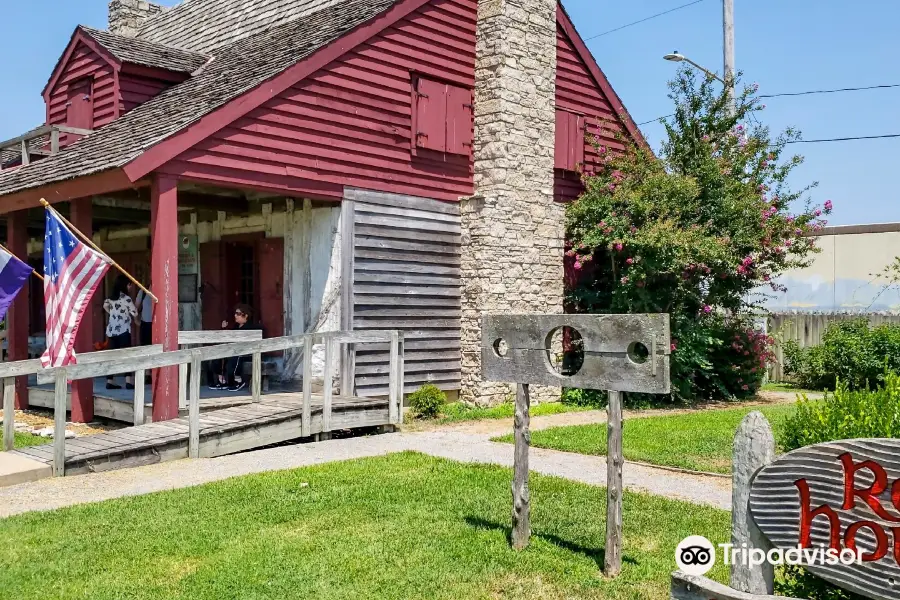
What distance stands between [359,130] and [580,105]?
513 centimetres

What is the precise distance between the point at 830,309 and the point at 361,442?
753 inches

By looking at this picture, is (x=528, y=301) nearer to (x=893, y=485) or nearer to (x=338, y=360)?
(x=338, y=360)

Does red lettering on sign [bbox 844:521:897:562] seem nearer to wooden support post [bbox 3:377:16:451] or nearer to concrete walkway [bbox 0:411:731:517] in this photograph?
concrete walkway [bbox 0:411:731:517]

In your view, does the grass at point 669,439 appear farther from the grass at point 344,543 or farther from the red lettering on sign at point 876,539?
the red lettering on sign at point 876,539

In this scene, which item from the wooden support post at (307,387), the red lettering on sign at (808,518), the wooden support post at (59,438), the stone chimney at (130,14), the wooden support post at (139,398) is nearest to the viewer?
the red lettering on sign at (808,518)

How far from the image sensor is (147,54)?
1384cm

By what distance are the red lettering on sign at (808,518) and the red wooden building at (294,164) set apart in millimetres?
8352

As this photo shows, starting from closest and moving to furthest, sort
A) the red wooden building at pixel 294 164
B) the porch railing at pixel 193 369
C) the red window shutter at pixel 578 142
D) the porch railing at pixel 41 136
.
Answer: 1. the porch railing at pixel 193 369
2. the red wooden building at pixel 294 164
3. the porch railing at pixel 41 136
4. the red window shutter at pixel 578 142

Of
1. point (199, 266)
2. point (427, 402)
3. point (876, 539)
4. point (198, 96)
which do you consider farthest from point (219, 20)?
point (876, 539)

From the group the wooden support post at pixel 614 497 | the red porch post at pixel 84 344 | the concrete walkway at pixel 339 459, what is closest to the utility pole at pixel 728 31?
the concrete walkway at pixel 339 459

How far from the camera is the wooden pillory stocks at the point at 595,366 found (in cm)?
479

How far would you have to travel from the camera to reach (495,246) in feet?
43.8

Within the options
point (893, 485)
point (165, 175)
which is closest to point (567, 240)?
point (165, 175)

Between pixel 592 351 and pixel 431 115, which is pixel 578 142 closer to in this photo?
pixel 431 115
